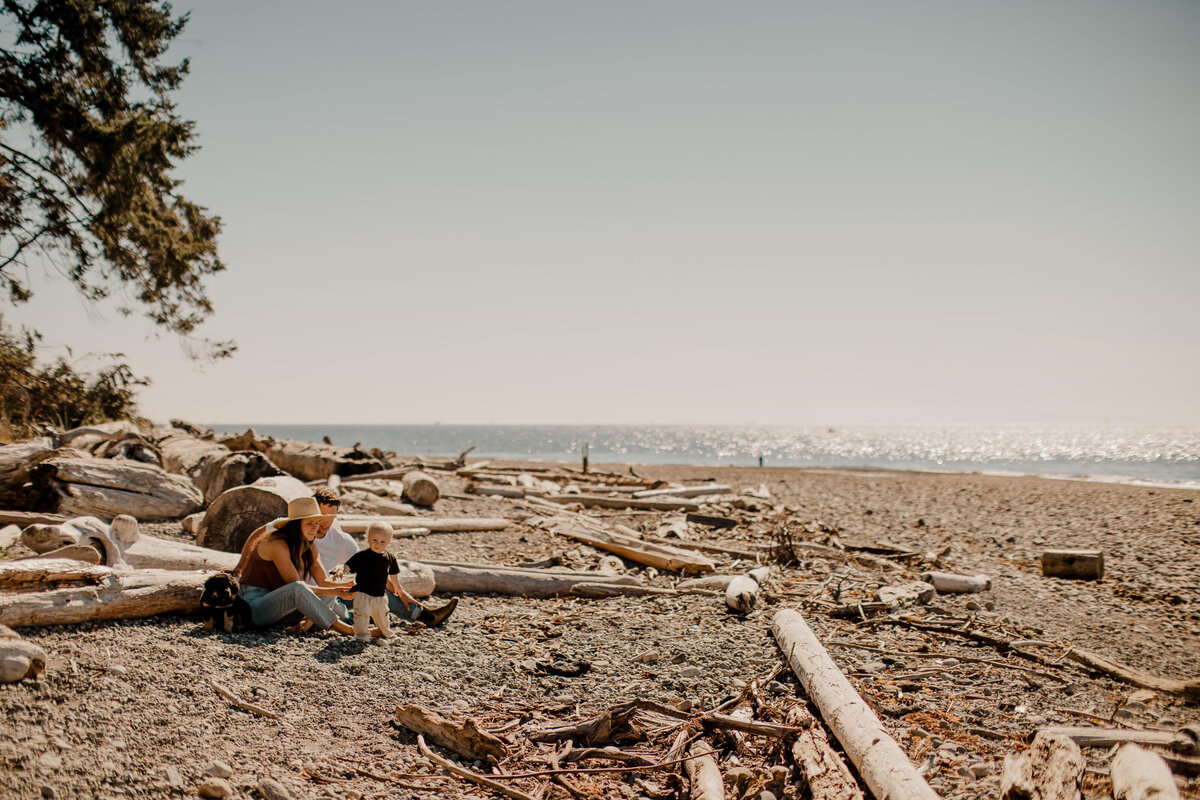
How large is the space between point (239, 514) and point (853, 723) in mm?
7814

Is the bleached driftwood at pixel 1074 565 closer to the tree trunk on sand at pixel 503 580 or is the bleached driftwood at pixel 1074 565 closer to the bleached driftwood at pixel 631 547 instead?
the bleached driftwood at pixel 631 547

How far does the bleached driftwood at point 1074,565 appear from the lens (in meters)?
11.4

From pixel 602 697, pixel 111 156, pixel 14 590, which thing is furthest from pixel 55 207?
pixel 602 697

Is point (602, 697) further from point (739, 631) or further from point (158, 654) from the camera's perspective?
point (158, 654)

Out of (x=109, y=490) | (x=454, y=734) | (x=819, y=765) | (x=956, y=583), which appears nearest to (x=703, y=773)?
(x=819, y=765)

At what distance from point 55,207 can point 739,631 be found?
50.6 ft

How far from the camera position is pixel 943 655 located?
6879 millimetres

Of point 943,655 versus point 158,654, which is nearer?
point 158,654

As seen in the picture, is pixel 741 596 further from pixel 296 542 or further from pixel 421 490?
pixel 421 490

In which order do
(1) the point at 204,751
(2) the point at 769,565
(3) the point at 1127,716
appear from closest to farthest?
(1) the point at 204,751 → (3) the point at 1127,716 → (2) the point at 769,565

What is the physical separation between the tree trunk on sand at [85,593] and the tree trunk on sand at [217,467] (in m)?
5.66

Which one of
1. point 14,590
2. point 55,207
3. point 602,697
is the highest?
point 55,207

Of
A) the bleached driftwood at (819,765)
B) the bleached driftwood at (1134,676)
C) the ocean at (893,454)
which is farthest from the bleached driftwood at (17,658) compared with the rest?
the ocean at (893,454)

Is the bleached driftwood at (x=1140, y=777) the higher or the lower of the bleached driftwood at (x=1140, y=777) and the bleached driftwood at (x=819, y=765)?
the higher
